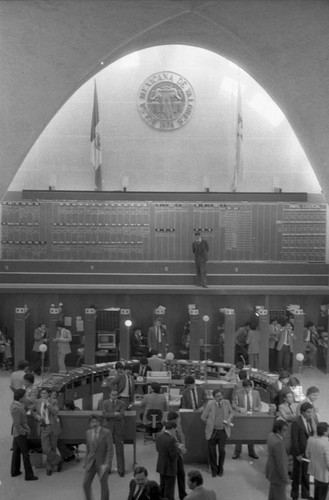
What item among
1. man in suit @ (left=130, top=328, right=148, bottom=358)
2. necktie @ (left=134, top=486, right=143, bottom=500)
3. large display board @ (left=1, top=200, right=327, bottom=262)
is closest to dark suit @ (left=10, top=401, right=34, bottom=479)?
necktie @ (left=134, top=486, right=143, bottom=500)

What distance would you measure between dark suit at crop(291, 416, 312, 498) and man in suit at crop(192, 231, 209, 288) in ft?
27.9

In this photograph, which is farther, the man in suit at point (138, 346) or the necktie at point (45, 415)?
the man in suit at point (138, 346)

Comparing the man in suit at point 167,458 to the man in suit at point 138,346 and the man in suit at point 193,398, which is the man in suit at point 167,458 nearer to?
the man in suit at point 193,398

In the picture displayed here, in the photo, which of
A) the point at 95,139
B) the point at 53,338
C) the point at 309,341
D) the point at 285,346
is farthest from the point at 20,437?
the point at 95,139

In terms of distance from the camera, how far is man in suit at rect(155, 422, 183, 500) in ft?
27.4

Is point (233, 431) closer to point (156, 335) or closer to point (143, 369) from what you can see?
point (143, 369)

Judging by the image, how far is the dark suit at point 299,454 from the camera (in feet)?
28.8

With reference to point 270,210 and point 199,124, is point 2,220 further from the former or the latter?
point 270,210

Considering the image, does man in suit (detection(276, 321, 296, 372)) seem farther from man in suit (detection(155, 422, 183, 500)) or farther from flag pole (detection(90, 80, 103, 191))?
man in suit (detection(155, 422, 183, 500))

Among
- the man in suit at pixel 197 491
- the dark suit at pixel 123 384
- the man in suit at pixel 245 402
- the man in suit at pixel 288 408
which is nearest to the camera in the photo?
the man in suit at pixel 197 491

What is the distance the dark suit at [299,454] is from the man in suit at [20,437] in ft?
12.4

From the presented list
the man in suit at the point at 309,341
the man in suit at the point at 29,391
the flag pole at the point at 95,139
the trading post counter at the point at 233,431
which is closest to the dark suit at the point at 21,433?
the man in suit at the point at 29,391

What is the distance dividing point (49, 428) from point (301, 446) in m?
3.66

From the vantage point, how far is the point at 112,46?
38.7 feet
